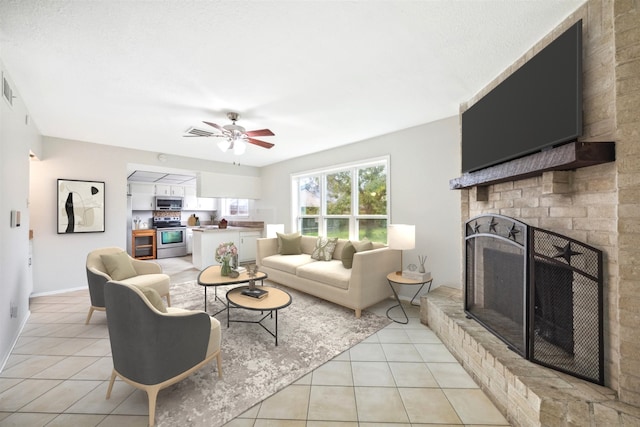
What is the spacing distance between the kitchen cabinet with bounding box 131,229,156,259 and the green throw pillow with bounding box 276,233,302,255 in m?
4.41

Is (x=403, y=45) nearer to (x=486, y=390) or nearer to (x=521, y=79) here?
(x=521, y=79)

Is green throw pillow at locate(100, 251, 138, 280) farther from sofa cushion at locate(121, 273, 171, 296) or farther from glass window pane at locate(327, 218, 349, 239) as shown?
glass window pane at locate(327, 218, 349, 239)

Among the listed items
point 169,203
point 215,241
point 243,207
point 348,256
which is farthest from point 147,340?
point 169,203

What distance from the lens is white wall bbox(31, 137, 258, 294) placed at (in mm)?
3828

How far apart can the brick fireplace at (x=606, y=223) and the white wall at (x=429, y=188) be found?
152 centimetres

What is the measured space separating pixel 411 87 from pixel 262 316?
3.06 m

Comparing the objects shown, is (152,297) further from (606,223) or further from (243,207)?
(243,207)

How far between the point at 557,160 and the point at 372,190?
284cm

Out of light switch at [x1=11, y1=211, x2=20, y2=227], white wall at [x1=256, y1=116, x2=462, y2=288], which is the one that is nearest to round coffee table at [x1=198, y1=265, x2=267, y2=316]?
light switch at [x1=11, y1=211, x2=20, y2=227]

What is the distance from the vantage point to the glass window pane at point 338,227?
463 cm

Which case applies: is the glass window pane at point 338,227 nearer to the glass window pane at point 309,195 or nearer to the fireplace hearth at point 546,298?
the glass window pane at point 309,195

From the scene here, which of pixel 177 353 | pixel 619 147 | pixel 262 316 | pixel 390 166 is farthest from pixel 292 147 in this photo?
pixel 619 147

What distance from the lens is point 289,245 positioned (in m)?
4.67

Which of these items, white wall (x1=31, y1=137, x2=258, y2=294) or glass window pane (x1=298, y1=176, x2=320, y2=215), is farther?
glass window pane (x1=298, y1=176, x2=320, y2=215)
